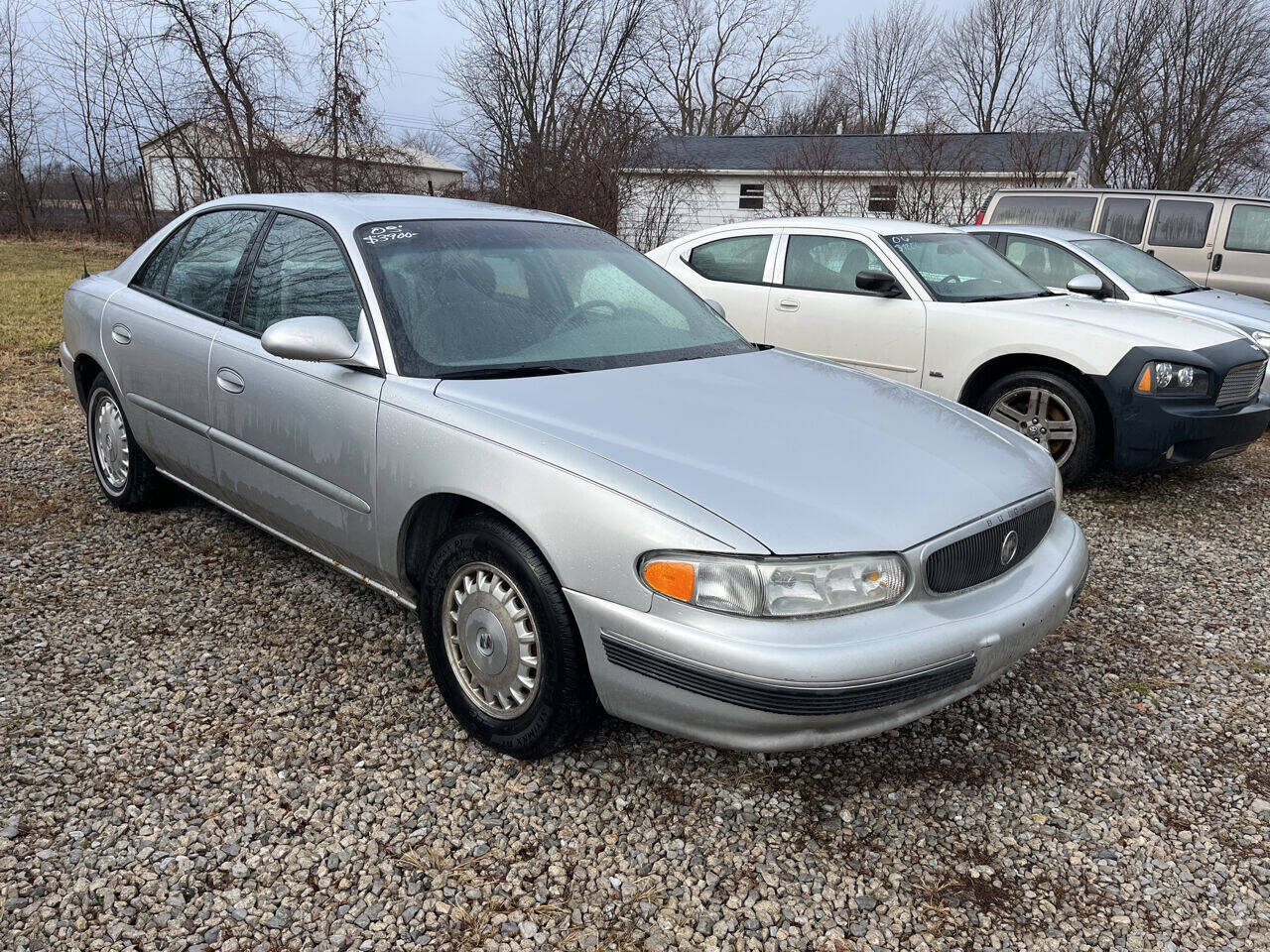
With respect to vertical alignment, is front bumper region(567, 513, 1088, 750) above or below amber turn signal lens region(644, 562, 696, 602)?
below

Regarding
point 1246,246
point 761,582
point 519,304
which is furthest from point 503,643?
point 1246,246

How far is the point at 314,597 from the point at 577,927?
2.07m

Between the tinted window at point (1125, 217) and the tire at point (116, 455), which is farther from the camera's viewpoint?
the tinted window at point (1125, 217)

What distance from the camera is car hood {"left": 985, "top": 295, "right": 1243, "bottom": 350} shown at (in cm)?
523

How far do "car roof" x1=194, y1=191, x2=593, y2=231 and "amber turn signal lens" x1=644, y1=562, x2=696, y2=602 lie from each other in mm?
1819

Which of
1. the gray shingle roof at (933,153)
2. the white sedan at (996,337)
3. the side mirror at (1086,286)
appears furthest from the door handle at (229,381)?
the gray shingle roof at (933,153)

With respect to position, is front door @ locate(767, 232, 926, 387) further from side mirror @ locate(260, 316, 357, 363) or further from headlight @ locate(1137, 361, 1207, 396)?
side mirror @ locate(260, 316, 357, 363)

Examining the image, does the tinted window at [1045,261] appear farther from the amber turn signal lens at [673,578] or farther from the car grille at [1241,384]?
the amber turn signal lens at [673,578]

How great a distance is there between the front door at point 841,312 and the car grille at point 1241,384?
1.65 metres

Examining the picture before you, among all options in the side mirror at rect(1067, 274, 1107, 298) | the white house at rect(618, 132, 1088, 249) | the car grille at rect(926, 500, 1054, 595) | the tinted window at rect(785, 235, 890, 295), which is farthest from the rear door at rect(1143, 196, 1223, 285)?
the car grille at rect(926, 500, 1054, 595)

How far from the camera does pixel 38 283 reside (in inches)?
594

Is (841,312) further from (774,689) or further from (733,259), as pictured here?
(774,689)

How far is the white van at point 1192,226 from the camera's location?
31.1 ft

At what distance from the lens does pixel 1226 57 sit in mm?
24938
